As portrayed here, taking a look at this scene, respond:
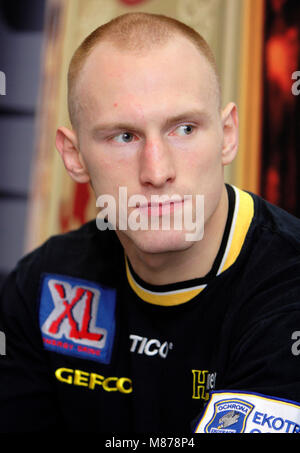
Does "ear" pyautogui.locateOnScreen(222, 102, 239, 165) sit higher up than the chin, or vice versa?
"ear" pyautogui.locateOnScreen(222, 102, 239, 165)

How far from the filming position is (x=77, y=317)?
1140 millimetres

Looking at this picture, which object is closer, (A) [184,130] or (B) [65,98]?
(A) [184,130]

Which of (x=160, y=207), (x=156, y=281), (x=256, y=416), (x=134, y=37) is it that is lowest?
(x=256, y=416)

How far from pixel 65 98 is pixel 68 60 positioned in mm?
141

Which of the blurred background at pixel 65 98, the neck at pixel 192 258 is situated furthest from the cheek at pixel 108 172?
the blurred background at pixel 65 98

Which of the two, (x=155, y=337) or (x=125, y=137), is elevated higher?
→ (x=125, y=137)

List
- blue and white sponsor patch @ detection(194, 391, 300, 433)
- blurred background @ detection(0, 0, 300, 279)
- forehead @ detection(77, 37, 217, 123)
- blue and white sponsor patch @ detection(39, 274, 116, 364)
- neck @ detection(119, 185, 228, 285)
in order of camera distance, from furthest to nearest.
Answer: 1. blurred background @ detection(0, 0, 300, 279)
2. blue and white sponsor patch @ detection(39, 274, 116, 364)
3. neck @ detection(119, 185, 228, 285)
4. forehead @ detection(77, 37, 217, 123)
5. blue and white sponsor patch @ detection(194, 391, 300, 433)

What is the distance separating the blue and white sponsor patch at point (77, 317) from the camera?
1101 mm

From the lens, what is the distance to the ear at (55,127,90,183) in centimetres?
104

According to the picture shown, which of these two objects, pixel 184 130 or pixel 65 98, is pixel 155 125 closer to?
pixel 184 130

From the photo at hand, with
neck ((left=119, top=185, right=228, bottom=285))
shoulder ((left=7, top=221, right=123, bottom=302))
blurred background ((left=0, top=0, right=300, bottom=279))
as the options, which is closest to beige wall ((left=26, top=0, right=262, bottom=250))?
blurred background ((left=0, top=0, right=300, bottom=279))

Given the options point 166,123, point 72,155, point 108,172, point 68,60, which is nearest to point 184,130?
point 166,123

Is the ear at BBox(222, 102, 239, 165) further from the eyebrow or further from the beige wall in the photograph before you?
the beige wall

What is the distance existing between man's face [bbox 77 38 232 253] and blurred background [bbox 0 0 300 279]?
91 centimetres
